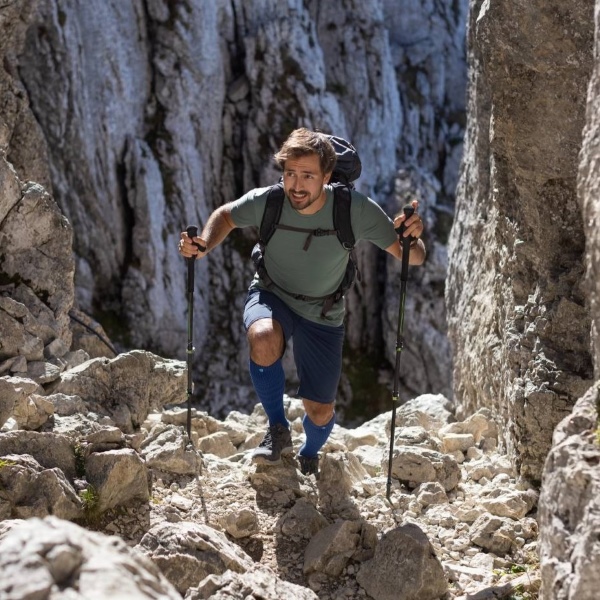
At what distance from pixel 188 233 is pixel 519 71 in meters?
3.80

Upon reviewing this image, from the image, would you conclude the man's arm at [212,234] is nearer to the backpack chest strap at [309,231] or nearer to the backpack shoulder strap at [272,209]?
the backpack shoulder strap at [272,209]

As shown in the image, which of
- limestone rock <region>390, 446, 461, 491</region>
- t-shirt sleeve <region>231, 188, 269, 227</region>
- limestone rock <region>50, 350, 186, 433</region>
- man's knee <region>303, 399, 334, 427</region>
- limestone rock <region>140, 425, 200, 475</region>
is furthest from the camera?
limestone rock <region>50, 350, 186, 433</region>

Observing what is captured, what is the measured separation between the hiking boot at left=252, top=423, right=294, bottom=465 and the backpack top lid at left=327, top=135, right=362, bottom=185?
2615mm

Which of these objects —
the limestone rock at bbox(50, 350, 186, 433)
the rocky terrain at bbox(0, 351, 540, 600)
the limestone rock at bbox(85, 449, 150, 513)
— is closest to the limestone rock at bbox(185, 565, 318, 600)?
the rocky terrain at bbox(0, 351, 540, 600)

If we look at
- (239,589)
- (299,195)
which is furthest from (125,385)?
(239,589)

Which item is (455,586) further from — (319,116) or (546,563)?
(319,116)

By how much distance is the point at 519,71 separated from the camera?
7.46m

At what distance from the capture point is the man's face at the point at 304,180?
6.66 meters

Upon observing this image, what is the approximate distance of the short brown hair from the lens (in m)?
6.63

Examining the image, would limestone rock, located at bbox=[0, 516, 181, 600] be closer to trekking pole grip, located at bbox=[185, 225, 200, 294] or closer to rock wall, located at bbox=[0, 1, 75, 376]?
trekking pole grip, located at bbox=[185, 225, 200, 294]

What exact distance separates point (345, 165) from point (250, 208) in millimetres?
1101

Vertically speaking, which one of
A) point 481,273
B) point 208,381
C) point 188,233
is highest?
point 188,233

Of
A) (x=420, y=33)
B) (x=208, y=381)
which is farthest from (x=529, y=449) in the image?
(x=420, y=33)

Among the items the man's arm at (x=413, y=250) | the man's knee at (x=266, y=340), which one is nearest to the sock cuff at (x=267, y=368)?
the man's knee at (x=266, y=340)
